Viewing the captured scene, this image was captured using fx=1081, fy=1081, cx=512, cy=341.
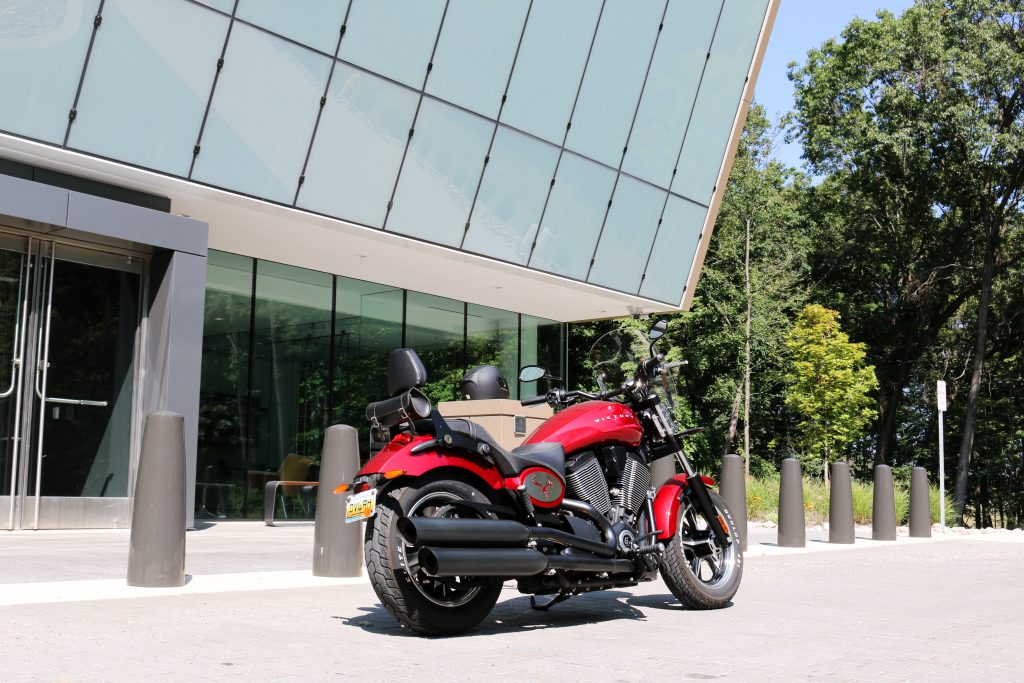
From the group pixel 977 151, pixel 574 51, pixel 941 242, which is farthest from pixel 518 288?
pixel 941 242

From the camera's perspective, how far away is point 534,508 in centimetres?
604

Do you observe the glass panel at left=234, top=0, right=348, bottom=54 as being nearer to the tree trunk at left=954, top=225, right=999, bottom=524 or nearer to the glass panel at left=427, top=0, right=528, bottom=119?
the glass panel at left=427, top=0, right=528, bottom=119

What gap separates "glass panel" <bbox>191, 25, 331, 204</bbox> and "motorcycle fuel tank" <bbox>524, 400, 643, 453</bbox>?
868 centimetres

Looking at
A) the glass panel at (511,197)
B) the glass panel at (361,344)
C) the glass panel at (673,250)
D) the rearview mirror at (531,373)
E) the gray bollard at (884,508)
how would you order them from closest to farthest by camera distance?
the rearview mirror at (531,373) < the gray bollard at (884,508) < the glass panel at (511,197) < the glass panel at (361,344) < the glass panel at (673,250)

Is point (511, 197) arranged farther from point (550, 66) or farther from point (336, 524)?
point (336, 524)

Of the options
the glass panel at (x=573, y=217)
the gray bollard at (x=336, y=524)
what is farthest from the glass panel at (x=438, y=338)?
the gray bollard at (x=336, y=524)

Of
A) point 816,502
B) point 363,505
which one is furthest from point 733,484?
point 816,502

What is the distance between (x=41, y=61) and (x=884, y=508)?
12354mm

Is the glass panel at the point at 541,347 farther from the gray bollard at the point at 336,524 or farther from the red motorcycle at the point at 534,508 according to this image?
the red motorcycle at the point at 534,508

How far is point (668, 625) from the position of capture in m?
6.16

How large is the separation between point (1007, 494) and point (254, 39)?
3407 centimetres

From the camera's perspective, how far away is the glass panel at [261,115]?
13703 millimetres

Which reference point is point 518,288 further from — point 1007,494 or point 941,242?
point 1007,494

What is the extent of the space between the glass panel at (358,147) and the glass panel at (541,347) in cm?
799
